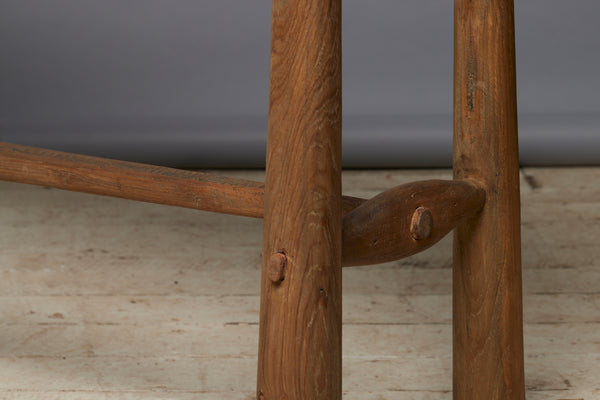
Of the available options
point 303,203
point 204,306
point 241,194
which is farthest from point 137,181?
point 204,306

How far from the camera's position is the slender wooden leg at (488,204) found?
2.49 feet

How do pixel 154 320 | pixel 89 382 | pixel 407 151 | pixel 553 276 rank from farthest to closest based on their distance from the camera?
pixel 407 151, pixel 553 276, pixel 154 320, pixel 89 382

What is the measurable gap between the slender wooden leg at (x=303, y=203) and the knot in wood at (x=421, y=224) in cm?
10

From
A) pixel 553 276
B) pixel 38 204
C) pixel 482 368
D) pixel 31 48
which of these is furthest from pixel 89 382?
pixel 31 48

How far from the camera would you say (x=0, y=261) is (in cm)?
133

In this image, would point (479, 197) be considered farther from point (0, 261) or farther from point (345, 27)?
point (345, 27)

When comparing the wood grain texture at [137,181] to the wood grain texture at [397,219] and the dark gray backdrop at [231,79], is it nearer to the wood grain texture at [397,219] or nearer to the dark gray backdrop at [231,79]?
the wood grain texture at [397,219]

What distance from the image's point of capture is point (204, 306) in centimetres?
115

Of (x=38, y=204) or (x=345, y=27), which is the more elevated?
(x=345, y=27)

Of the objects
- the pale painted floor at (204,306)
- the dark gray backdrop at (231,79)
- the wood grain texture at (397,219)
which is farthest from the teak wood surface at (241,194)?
the dark gray backdrop at (231,79)

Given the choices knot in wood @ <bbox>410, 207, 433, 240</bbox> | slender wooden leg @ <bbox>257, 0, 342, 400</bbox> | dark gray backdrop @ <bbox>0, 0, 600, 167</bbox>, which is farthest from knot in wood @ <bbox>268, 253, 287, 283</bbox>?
dark gray backdrop @ <bbox>0, 0, 600, 167</bbox>

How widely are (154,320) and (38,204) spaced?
0.65 meters

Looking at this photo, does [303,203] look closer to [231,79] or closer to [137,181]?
[137,181]

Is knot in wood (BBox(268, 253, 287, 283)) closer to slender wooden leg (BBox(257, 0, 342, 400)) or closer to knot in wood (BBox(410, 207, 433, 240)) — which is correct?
slender wooden leg (BBox(257, 0, 342, 400))
